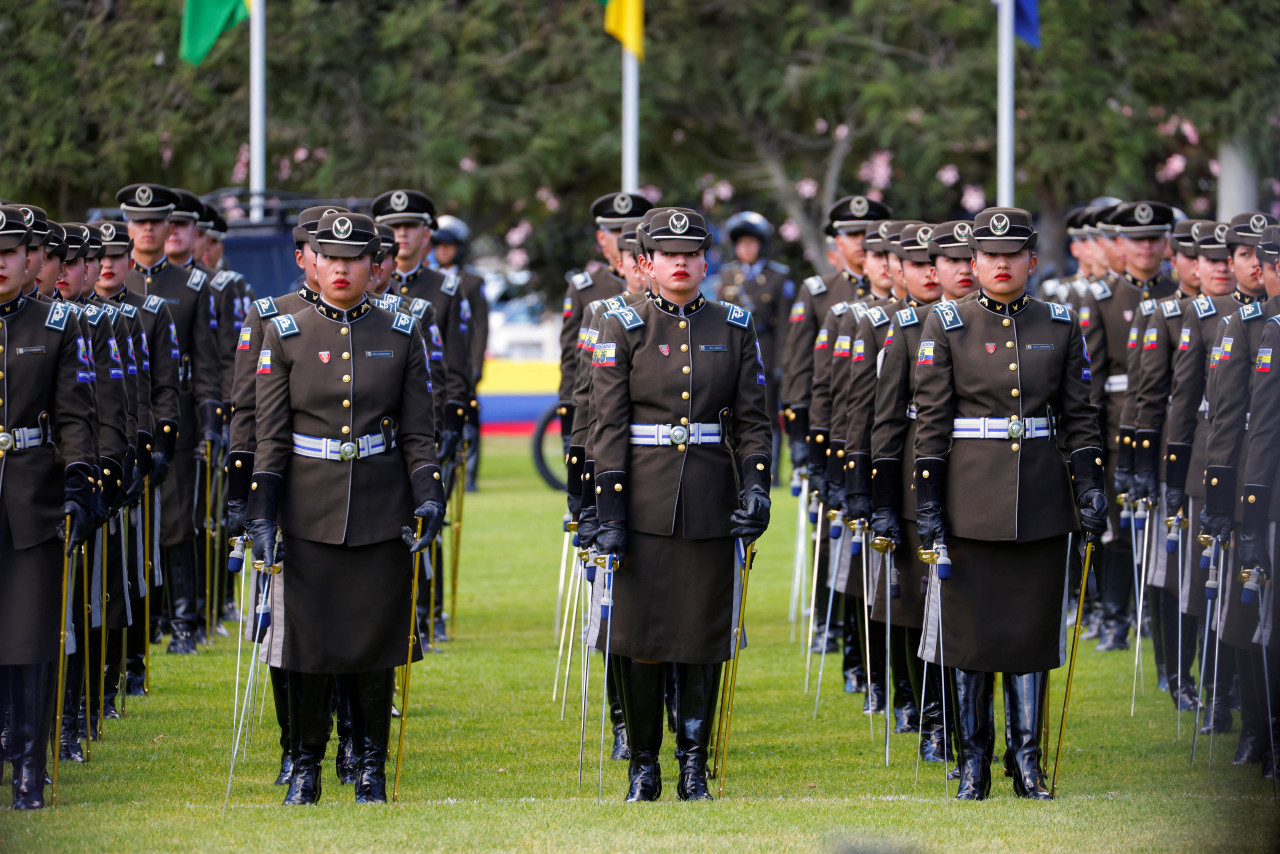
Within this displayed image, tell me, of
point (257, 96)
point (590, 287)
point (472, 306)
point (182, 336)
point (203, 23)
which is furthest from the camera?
point (257, 96)

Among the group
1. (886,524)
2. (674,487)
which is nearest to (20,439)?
(674,487)

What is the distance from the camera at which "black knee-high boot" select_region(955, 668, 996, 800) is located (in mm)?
6559

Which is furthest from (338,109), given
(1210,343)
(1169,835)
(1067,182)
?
(1169,835)

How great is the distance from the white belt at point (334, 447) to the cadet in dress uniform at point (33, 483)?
763 millimetres

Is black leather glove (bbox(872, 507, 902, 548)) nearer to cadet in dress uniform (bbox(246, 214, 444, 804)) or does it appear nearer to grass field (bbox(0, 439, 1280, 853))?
grass field (bbox(0, 439, 1280, 853))

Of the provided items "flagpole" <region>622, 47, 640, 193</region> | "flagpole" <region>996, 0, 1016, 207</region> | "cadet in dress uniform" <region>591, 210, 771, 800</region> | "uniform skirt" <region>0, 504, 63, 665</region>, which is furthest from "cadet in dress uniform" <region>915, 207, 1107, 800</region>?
"flagpole" <region>622, 47, 640, 193</region>

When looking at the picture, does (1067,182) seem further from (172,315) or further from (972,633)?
(972,633)

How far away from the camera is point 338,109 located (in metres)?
21.6

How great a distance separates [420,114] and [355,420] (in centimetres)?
1535

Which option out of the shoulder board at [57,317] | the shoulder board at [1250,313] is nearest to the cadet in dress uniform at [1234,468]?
the shoulder board at [1250,313]

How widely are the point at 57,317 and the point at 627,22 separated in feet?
44.9

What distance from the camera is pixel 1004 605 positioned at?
654 cm

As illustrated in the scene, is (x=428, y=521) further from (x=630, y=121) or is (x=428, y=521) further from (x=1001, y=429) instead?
(x=630, y=121)

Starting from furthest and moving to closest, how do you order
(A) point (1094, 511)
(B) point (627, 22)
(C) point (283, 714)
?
(B) point (627, 22) < (C) point (283, 714) < (A) point (1094, 511)
